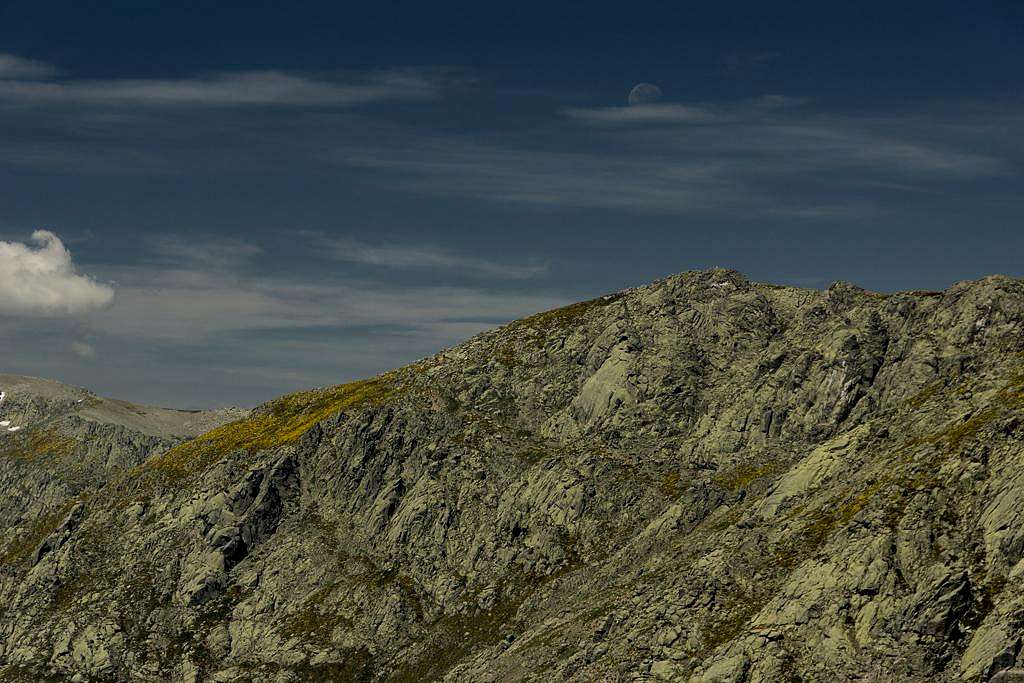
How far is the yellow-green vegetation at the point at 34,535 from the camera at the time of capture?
575 feet

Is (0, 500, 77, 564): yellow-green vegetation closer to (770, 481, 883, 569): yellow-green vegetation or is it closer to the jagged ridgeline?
the jagged ridgeline

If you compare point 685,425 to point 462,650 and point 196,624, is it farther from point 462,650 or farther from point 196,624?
point 196,624

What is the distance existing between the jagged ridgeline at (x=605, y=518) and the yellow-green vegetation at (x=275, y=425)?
0.91 metres

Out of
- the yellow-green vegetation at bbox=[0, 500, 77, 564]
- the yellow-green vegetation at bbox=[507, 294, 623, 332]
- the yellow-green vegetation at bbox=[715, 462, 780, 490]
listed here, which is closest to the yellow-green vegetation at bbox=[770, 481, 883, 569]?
the yellow-green vegetation at bbox=[715, 462, 780, 490]

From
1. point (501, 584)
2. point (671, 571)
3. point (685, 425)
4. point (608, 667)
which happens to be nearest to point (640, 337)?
point (685, 425)

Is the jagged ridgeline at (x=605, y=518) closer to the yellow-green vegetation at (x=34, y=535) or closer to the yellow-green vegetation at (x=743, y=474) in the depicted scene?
the yellow-green vegetation at (x=743, y=474)

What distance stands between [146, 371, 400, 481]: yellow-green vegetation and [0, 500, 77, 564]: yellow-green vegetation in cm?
2036

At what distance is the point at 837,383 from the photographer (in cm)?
12962

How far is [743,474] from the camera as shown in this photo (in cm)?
12388

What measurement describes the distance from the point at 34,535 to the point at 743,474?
126 metres

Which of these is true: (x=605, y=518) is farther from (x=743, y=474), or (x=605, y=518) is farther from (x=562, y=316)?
(x=562, y=316)

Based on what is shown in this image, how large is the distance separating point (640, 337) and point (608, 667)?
220ft

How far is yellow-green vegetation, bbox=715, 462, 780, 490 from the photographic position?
397 ft

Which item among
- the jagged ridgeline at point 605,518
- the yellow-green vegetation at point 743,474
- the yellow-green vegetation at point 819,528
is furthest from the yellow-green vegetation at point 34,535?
the yellow-green vegetation at point 819,528
